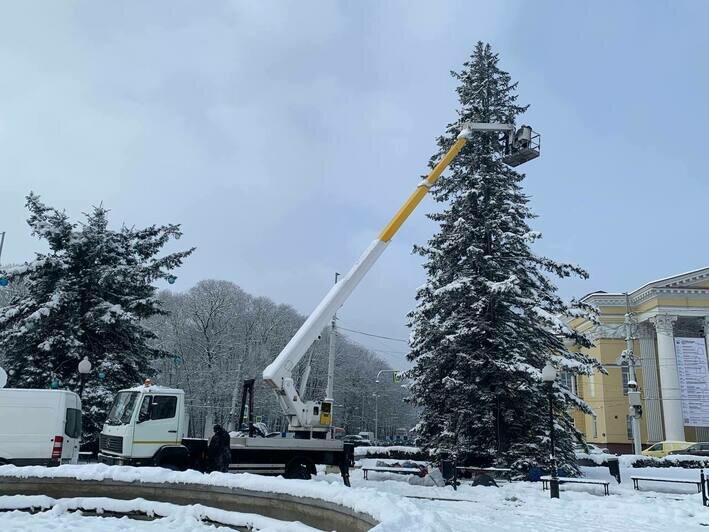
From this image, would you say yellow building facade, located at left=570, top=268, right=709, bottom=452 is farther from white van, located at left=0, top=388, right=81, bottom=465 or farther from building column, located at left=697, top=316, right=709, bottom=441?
white van, located at left=0, top=388, right=81, bottom=465

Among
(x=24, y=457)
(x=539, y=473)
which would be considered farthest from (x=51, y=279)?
(x=539, y=473)

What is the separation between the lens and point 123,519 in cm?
1058

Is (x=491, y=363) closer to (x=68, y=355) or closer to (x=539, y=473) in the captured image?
(x=539, y=473)

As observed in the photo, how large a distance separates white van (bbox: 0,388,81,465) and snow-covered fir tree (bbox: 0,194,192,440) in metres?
6.93

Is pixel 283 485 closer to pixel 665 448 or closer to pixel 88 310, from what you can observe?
pixel 88 310

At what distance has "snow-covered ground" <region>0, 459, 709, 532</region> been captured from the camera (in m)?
8.29

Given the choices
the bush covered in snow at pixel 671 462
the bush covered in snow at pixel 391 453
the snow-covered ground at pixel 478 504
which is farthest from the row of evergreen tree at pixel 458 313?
the bush covered in snow at pixel 671 462

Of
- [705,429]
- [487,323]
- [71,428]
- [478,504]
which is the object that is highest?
[487,323]

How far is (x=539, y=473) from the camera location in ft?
66.4

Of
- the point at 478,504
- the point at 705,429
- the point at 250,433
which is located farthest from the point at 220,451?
the point at 705,429

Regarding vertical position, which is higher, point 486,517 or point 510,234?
point 510,234

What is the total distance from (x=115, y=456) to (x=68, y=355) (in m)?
9.72

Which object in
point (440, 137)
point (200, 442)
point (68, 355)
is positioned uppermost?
point (440, 137)

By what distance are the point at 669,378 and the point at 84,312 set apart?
41.0 m
